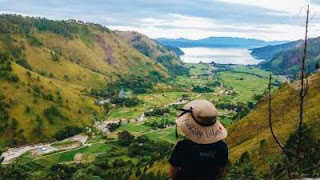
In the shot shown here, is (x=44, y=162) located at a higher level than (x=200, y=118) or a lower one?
lower

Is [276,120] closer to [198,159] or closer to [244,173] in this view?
[244,173]

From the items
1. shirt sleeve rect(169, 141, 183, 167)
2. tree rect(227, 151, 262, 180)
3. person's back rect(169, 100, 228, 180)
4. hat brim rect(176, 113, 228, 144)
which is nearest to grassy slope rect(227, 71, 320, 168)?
tree rect(227, 151, 262, 180)

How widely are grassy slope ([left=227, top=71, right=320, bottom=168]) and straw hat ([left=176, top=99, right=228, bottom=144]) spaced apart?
3278 inches

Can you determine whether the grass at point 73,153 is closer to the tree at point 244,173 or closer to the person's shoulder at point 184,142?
the tree at point 244,173

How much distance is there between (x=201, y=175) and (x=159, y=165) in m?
119

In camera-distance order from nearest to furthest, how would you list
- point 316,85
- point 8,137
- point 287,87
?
point 316,85, point 287,87, point 8,137

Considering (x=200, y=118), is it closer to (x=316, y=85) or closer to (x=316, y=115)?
(x=316, y=115)

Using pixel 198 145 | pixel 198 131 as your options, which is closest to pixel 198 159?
pixel 198 145

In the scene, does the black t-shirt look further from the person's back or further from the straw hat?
the straw hat

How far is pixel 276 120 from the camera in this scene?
121 m

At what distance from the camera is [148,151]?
18238cm

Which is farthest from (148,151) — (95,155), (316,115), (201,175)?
(201,175)

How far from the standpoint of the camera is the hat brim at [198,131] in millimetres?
11234

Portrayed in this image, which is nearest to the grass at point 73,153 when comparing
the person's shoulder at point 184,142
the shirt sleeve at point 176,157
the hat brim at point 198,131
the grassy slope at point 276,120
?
the grassy slope at point 276,120
